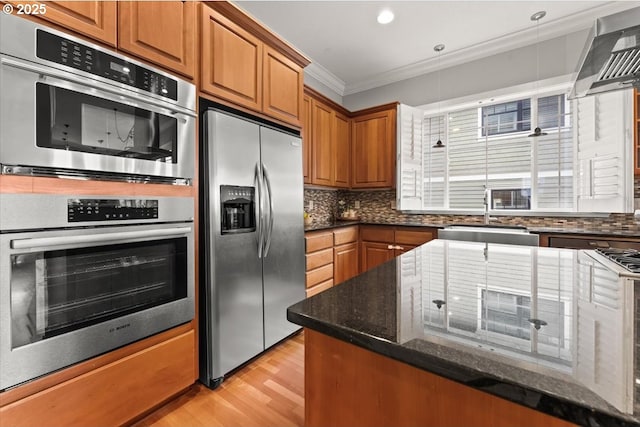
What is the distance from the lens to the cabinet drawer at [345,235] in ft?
10.4

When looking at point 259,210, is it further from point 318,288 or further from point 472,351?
point 472,351

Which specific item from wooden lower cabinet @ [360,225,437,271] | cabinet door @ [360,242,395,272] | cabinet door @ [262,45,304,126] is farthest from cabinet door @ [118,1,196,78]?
cabinet door @ [360,242,395,272]

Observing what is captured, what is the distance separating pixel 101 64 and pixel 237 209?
997 millimetres

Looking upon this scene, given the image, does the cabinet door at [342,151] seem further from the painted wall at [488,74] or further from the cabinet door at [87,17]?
the cabinet door at [87,17]

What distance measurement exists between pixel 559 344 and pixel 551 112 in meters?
3.57

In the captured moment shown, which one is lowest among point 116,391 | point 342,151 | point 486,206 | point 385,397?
point 116,391

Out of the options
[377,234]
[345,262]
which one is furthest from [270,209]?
[377,234]

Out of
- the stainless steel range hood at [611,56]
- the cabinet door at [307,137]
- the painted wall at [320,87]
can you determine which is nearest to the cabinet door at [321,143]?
the cabinet door at [307,137]

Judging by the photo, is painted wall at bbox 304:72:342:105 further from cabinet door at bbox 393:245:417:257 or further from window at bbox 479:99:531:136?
cabinet door at bbox 393:245:417:257

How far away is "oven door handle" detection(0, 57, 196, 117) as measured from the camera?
42.1 inches

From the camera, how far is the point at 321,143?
342cm

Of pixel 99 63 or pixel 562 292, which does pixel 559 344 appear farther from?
pixel 99 63

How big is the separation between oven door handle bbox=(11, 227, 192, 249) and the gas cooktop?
200cm

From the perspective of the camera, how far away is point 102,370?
128 centimetres
